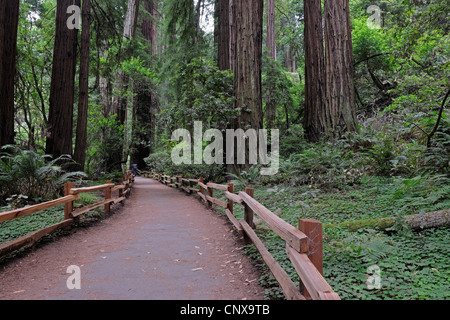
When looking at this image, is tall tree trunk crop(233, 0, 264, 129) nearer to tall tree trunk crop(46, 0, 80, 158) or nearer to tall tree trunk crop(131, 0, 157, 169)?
tall tree trunk crop(46, 0, 80, 158)

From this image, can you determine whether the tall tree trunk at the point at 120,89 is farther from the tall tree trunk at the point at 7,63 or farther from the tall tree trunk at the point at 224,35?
the tall tree trunk at the point at 7,63

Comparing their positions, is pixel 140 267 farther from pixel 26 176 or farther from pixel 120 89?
pixel 120 89

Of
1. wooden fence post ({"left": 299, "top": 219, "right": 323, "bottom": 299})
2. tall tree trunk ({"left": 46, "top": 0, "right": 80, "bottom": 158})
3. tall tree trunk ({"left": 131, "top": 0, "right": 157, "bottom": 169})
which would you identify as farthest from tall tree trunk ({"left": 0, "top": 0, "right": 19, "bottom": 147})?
tall tree trunk ({"left": 131, "top": 0, "right": 157, "bottom": 169})

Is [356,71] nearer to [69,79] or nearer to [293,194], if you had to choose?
[293,194]

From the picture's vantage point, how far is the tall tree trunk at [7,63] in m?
7.42

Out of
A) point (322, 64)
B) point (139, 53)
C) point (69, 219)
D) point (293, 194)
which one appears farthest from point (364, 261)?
point (139, 53)

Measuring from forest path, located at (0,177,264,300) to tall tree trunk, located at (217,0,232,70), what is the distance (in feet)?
31.7

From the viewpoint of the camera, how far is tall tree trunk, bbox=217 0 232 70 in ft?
45.4

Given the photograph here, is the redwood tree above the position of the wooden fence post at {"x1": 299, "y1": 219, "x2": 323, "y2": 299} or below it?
above

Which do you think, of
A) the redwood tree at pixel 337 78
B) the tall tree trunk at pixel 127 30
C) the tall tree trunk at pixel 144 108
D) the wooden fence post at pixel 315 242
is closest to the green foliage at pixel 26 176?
the wooden fence post at pixel 315 242

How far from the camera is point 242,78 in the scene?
10633mm

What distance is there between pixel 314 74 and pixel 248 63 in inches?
120

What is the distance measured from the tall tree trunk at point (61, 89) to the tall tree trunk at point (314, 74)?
827 cm

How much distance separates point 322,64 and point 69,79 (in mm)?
9394
